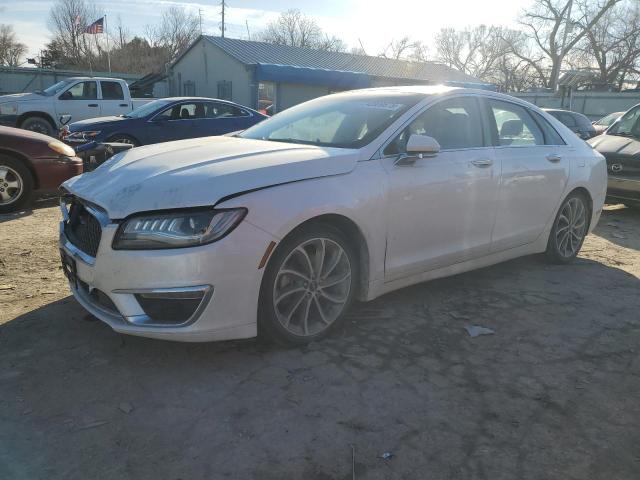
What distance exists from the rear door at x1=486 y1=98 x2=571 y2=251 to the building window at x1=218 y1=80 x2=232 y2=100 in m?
24.5

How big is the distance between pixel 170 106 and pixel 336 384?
9.27m

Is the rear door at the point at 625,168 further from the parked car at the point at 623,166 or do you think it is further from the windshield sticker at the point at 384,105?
the windshield sticker at the point at 384,105

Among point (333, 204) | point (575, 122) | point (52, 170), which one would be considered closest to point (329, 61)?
point (575, 122)

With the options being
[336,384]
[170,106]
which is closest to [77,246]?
[336,384]

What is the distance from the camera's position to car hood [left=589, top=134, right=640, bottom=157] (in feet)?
25.3

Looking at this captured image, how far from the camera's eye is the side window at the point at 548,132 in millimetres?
4863

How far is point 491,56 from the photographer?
59.4 m

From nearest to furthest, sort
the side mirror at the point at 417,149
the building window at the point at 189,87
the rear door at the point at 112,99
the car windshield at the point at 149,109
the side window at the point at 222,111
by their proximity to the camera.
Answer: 1. the side mirror at the point at 417,149
2. the car windshield at the point at 149,109
3. the side window at the point at 222,111
4. the rear door at the point at 112,99
5. the building window at the point at 189,87

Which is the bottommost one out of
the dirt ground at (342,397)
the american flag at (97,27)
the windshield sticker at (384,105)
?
the dirt ground at (342,397)

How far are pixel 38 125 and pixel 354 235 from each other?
42.5ft

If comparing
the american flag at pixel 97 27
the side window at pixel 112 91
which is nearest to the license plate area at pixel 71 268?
the side window at pixel 112 91

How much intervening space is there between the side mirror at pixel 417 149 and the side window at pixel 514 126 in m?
1.13

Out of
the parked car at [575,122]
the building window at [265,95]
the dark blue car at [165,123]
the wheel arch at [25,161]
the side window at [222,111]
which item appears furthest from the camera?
the building window at [265,95]

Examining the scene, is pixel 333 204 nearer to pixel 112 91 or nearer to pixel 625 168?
pixel 625 168
